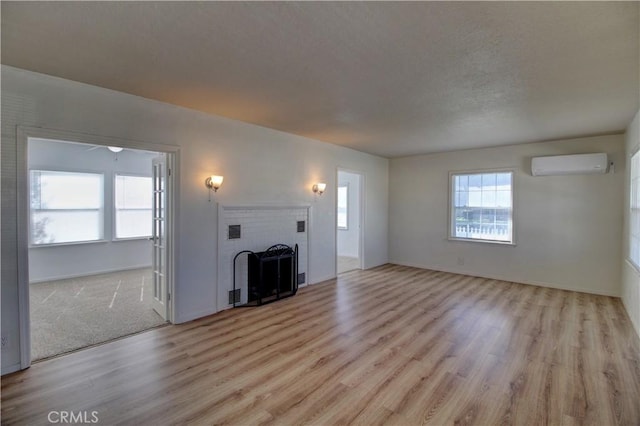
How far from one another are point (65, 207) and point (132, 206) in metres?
1.15

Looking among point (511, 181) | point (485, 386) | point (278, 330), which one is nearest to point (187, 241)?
point (278, 330)

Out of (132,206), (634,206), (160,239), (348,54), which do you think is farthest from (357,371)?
(132,206)

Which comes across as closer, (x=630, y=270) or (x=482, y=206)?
(x=630, y=270)

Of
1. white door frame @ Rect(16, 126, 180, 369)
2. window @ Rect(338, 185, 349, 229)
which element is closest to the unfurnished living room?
white door frame @ Rect(16, 126, 180, 369)

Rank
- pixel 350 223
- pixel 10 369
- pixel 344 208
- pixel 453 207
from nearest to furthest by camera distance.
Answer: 1. pixel 10 369
2. pixel 453 207
3. pixel 350 223
4. pixel 344 208

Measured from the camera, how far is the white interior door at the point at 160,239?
373cm

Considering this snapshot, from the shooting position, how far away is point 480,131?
4.63 m

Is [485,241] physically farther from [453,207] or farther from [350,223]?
[350,223]

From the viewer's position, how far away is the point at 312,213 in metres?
5.35

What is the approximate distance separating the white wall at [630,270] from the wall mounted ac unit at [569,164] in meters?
0.33

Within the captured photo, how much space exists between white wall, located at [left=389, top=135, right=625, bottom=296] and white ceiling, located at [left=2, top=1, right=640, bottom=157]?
1665 millimetres

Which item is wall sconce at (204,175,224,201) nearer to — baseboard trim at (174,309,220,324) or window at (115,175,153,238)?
baseboard trim at (174,309,220,324)

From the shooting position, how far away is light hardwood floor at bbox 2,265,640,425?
212 centimetres

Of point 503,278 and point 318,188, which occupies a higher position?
point 318,188
